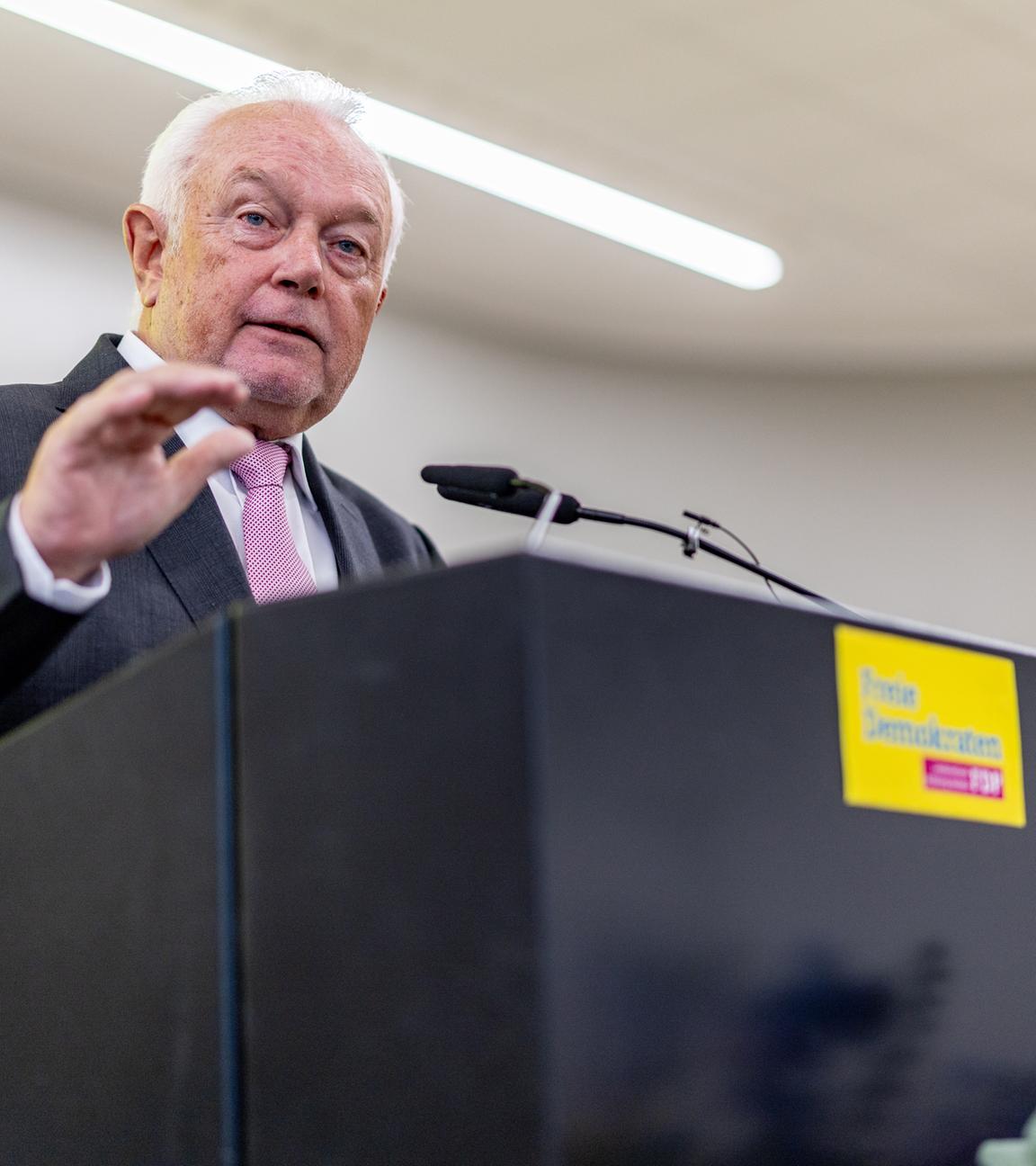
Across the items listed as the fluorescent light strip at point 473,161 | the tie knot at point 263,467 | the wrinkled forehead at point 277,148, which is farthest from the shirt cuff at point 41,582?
the fluorescent light strip at point 473,161

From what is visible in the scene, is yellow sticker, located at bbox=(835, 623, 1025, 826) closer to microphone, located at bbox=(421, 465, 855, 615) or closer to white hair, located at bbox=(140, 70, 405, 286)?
microphone, located at bbox=(421, 465, 855, 615)

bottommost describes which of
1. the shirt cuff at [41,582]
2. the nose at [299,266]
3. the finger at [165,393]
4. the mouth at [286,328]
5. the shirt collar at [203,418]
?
the shirt cuff at [41,582]

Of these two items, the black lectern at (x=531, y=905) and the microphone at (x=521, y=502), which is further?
the microphone at (x=521, y=502)

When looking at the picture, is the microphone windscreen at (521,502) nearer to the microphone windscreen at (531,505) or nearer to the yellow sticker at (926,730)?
the microphone windscreen at (531,505)

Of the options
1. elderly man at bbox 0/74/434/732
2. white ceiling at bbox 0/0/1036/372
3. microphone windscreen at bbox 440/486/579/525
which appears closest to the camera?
microphone windscreen at bbox 440/486/579/525

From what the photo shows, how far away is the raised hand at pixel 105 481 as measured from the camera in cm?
72

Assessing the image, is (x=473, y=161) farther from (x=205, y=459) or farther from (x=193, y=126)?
(x=205, y=459)

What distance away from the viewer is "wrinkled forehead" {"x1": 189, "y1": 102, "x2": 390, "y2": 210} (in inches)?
70.1

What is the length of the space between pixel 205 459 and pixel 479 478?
1.65 feet

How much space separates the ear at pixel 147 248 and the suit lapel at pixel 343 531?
305 mm

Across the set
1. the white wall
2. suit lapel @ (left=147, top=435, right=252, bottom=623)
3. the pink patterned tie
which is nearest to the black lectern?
A: suit lapel @ (left=147, top=435, right=252, bottom=623)

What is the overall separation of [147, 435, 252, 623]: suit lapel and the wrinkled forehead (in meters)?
0.61

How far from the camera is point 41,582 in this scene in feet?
2.57

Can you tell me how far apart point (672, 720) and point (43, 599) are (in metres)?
0.40
